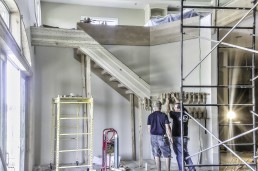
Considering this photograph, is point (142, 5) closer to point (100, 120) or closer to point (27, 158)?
point (100, 120)

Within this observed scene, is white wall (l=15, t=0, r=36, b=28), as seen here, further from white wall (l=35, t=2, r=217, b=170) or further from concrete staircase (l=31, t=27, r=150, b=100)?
white wall (l=35, t=2, r=217, b=170)

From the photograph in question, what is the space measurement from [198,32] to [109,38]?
2.27 meters

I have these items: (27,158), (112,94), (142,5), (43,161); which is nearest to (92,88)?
(112,94)

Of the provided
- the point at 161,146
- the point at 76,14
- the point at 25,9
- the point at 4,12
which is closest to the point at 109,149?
the point at 161,146

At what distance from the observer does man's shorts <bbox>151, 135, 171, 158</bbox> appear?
6.55 m

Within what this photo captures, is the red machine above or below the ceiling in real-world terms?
below

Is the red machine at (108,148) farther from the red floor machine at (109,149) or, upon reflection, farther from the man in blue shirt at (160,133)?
the man in blue shirt at (160,133)

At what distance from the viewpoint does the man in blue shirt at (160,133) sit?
21.3 feet

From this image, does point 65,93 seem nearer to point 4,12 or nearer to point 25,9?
point 25,9

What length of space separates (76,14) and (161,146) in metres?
6.51

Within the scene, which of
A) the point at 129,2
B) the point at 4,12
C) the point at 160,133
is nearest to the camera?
the point at 4,12

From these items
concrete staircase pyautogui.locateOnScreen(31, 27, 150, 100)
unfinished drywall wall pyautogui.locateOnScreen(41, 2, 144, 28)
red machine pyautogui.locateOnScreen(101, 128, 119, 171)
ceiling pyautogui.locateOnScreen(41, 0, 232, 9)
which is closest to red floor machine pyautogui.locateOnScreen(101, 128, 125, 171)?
red machine pyautogui.locateOnScreen(101, 128, 119, 171)

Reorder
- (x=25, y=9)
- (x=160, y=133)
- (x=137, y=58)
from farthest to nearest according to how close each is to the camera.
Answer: (x=137, y=58) < (x=160, y=133) < (x=25, y=9)

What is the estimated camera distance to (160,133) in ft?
21.3
